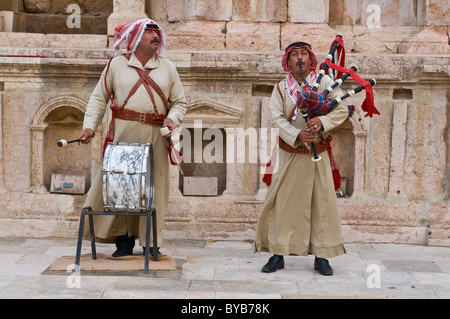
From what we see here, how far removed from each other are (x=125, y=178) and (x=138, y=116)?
583mm

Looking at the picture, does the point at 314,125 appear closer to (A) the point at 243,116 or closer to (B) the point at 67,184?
(A) the point at 243,116

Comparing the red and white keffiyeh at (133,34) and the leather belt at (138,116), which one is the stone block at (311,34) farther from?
the leather belt at (138,116)

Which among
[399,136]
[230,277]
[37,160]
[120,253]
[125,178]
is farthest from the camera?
[37,160]

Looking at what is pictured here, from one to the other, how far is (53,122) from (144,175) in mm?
2286

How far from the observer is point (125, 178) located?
5.67 m

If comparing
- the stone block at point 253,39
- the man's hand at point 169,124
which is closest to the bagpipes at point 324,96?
the man's hand at point 169,124

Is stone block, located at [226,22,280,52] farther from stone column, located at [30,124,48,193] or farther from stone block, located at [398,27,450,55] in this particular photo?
stone column, located at [30,124,48,193]

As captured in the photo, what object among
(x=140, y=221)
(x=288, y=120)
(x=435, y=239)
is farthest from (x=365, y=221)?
(x=140, y=221)

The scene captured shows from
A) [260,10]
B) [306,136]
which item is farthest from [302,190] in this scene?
[260,10]

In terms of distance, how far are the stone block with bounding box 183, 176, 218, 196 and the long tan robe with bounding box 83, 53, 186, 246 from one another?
1193mm

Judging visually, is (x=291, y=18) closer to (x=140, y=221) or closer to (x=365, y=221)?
(x=365, y=221)

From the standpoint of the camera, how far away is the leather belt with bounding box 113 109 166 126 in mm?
6000

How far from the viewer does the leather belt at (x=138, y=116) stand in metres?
6.00

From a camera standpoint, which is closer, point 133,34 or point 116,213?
point 116,213
